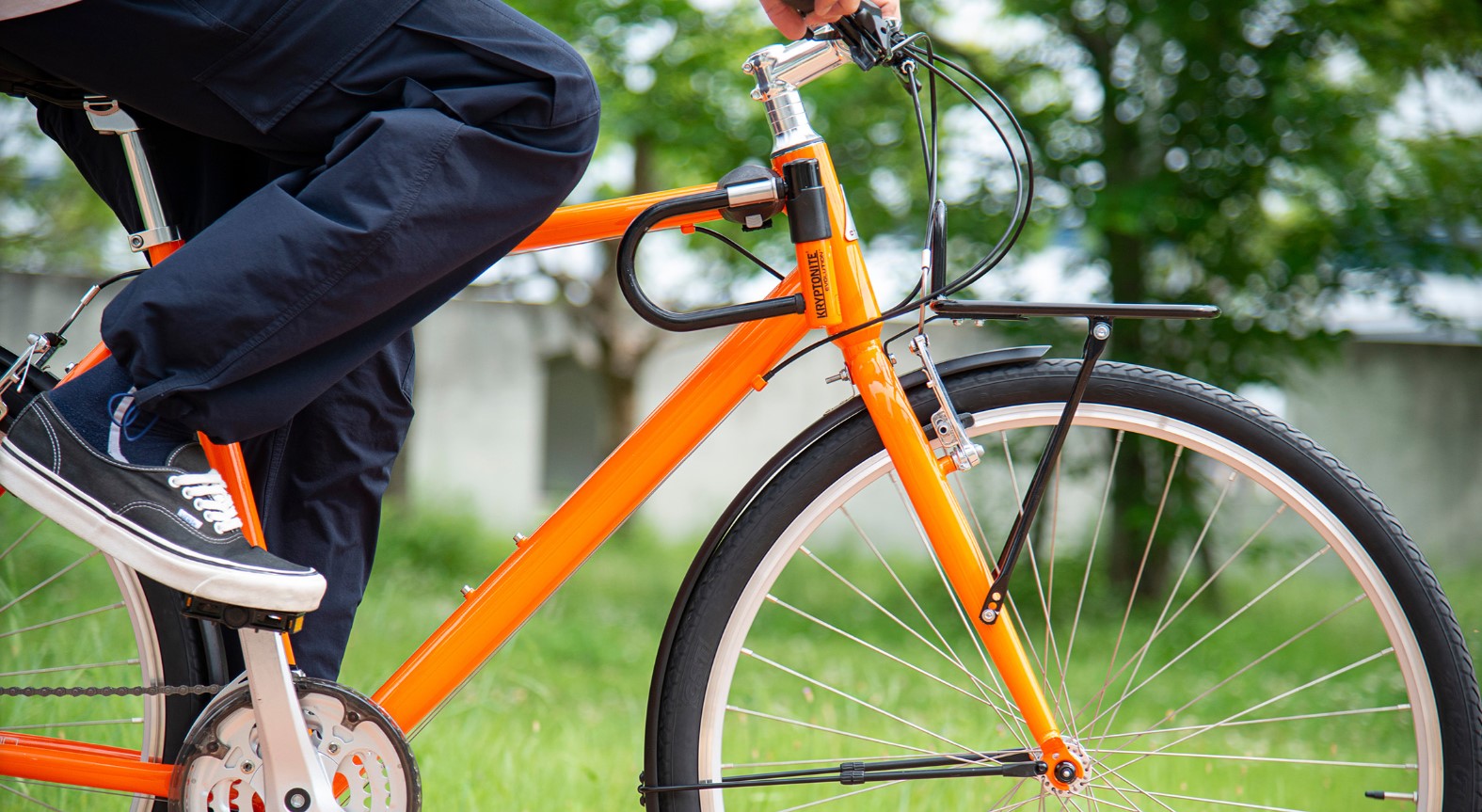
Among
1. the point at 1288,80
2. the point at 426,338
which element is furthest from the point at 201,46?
the point at 426,338

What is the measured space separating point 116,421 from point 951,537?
92cm

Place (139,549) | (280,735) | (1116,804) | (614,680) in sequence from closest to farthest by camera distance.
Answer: (139,549), (280,735), (1116,804), (614,680)

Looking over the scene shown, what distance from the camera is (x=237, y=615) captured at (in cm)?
113

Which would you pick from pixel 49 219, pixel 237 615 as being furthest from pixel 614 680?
pixel 49 219

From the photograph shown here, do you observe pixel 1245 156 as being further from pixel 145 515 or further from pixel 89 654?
pixel 145 515

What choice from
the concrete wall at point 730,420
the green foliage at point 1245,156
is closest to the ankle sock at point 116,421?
the green foliage at point 1245,156

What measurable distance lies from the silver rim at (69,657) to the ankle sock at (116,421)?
36cm

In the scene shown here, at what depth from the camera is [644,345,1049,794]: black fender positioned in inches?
51.3

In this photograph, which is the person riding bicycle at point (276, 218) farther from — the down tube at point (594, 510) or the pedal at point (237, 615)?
the down tube at point (594, 510)

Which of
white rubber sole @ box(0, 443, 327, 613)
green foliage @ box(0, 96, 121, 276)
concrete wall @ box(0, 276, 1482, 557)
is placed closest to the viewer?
white rubber sole @ box(0, 443, 327, 613)

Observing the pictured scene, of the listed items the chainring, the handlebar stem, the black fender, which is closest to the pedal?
the chainring

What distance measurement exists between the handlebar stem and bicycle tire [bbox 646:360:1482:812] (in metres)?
0.36

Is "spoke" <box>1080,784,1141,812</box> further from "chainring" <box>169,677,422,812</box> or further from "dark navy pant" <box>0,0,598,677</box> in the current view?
"dark navy pant" <box>0,0,598,677</box>

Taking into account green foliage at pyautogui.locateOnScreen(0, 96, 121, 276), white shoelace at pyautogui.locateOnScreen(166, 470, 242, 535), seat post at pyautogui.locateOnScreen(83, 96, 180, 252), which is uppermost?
green foliage at pyautogui.locateOnScreen(0, 96, 121, 276)
